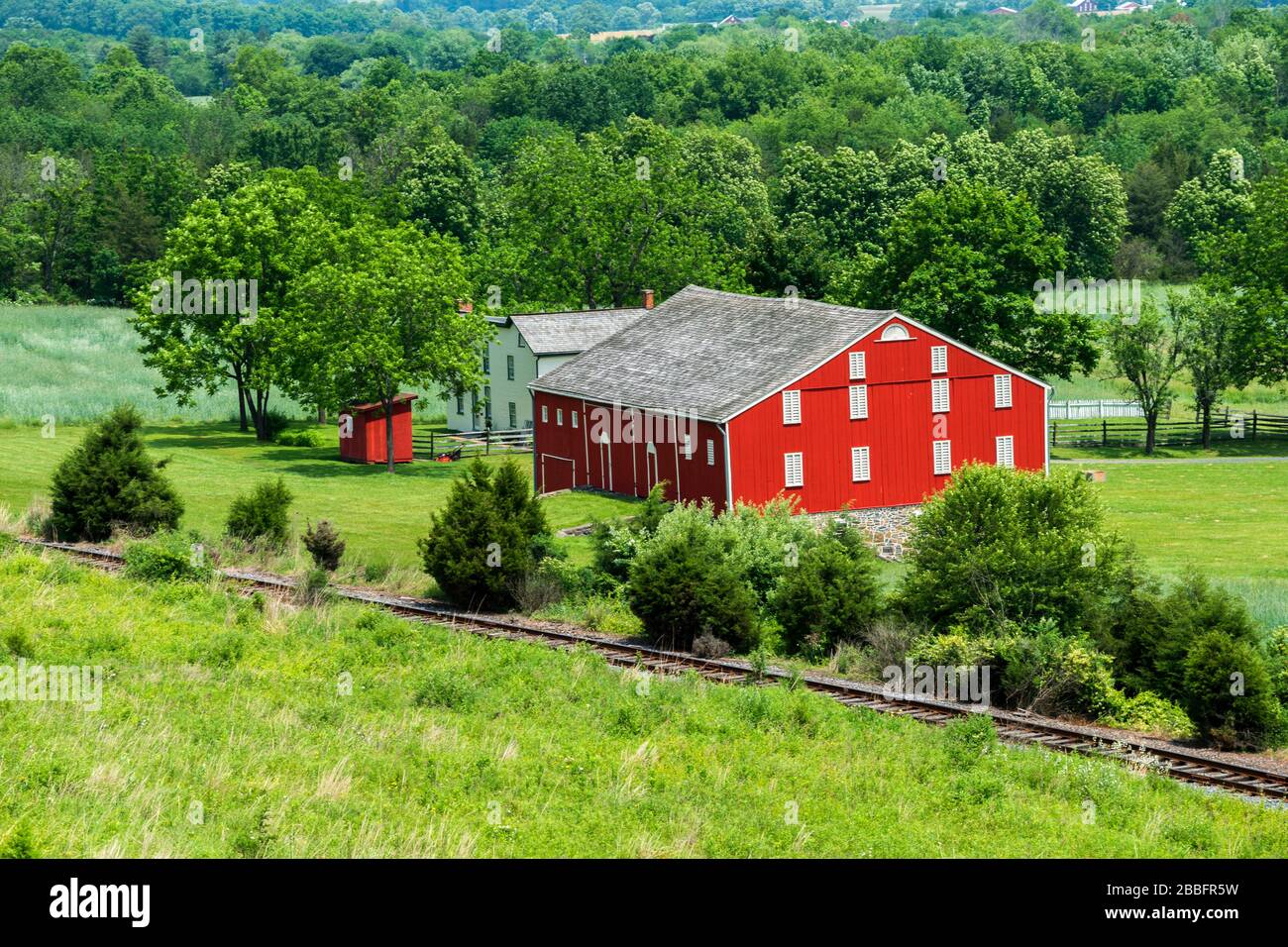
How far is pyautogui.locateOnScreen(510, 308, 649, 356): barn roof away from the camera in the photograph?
7388 centimetres

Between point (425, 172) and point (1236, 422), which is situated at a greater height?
point (425, 172)

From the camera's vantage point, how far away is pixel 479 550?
35.9 meters

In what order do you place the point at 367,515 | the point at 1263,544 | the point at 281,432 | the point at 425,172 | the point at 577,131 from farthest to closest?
the point at 577,131
the point at 425,172
the point at 281,432
the point at 367,515
the point at 1263,544

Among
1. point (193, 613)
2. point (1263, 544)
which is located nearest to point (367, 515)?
point (193, 613)

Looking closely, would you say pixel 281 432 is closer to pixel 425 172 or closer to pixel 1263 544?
pixel 1263 544

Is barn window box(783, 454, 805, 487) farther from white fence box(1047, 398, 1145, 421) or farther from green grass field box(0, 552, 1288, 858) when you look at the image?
white fence box(1047, 398, 1145, 421)

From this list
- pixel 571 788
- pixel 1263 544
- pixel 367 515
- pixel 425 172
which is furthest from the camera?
pixel 425 172

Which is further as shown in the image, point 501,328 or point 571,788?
point 501,328

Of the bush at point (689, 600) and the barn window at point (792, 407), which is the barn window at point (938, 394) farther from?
the bush at point (689, 600)

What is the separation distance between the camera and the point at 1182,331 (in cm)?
7825

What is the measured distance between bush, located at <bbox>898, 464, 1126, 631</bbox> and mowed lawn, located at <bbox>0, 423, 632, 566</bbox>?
1491 centimetres

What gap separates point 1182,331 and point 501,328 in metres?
31.1

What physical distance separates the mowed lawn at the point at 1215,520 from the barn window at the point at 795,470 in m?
9.37

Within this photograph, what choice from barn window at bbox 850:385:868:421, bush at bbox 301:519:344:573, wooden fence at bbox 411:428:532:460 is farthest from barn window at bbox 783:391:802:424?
wooden fence at bbox 411:428:532:460
